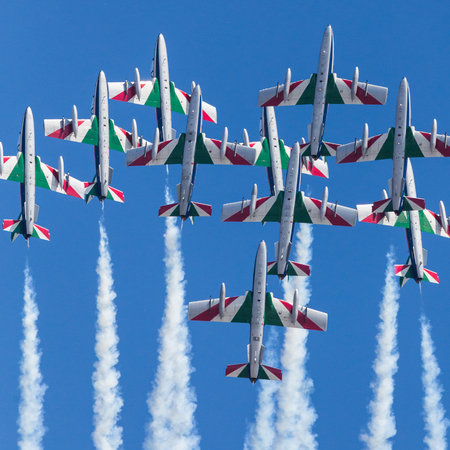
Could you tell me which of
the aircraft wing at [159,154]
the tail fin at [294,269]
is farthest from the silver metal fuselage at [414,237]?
the aircraft wing at [159,154]

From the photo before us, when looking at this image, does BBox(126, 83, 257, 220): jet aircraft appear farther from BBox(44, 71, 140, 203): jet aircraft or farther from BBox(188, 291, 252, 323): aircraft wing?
BBox(188, 291, 252, 323): aircraft wing

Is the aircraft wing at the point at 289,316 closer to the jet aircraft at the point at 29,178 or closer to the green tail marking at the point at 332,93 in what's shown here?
the green tail marking at the point at 332,93

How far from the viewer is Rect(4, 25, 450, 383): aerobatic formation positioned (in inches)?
4471

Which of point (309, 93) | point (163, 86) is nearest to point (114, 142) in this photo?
point (163, 86)

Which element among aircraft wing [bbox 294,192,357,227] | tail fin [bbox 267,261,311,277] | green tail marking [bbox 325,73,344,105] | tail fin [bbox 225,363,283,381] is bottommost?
tail fin [bbox 225,363,283,381]

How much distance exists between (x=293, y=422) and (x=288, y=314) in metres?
14.6

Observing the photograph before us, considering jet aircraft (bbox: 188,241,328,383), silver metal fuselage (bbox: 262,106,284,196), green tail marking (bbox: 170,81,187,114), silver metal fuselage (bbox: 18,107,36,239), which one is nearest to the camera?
jet aircraft (bbox: 188,241,328,383)

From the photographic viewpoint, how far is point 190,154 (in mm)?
116312

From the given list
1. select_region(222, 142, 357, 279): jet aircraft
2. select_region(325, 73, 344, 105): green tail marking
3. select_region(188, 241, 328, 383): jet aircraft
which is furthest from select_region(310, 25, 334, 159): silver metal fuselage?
select_region(188, 241, 328, 383): jet aircraft

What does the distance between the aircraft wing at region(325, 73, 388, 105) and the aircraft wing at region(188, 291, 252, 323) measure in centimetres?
2301

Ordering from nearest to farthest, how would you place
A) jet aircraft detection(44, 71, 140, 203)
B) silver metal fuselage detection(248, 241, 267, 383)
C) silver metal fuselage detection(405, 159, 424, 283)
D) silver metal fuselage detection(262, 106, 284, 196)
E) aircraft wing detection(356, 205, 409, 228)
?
silver metal fuselage detection(248, 241, 267, 383)
jet aircraft detection(44, 71, 140, 203)
silver metal fuselage detection(405, 159, 424, 283)
aircraft wing detection(356, 205, 409, 228)
silver metal fuselage detection(262, 106, 284, 196)

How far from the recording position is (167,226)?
424 feet

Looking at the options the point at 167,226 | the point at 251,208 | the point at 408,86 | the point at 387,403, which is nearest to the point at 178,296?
the point at 167,226

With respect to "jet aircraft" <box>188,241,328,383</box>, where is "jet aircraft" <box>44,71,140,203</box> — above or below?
above
